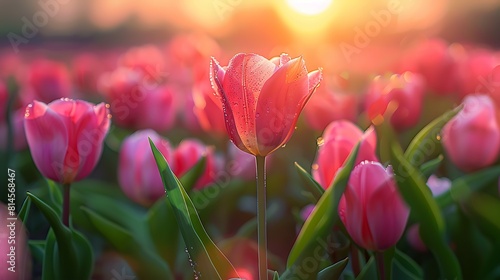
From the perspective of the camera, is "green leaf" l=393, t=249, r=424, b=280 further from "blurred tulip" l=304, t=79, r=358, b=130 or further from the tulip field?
"blurred tulip" l=304, t=79, r=358, b=130

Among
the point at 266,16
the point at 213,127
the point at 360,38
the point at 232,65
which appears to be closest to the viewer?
the point at 232,65

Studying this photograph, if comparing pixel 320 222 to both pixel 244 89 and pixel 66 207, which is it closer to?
pixel 244 89

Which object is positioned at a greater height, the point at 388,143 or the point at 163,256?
the point at 388,143

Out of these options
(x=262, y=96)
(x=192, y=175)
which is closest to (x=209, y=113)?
(x=192, y=175)

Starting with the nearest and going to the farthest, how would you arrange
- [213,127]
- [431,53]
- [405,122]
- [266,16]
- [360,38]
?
[213,127] < [405,122] < [360,38] < [431,53] < [266,16]

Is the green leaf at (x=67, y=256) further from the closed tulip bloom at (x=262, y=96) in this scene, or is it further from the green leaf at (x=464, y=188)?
the green leaf at (x=464, y=188)

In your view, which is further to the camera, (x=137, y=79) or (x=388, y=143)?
(x=137, y=79)

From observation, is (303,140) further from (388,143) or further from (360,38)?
(388,143)

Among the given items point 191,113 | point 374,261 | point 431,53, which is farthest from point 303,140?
point 374,261

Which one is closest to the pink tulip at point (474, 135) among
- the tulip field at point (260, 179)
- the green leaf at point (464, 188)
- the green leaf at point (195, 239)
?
the tulip field at point (260, 179)
